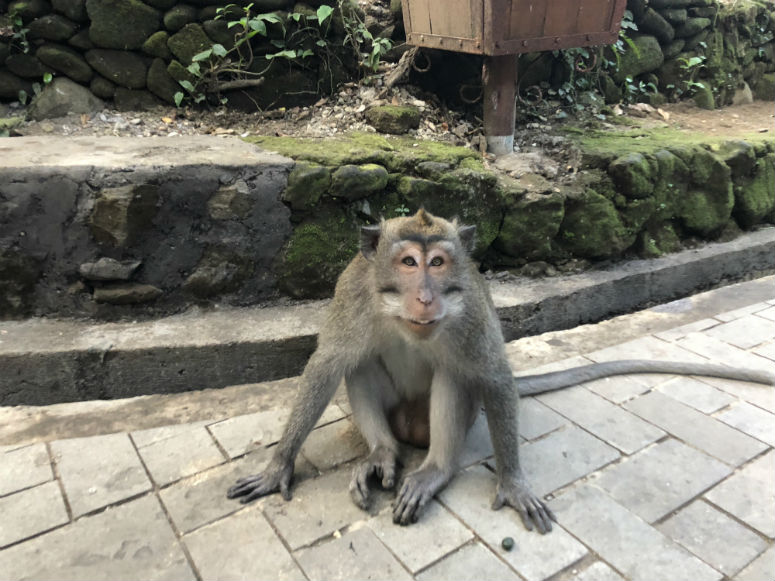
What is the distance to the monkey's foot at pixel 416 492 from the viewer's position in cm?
242

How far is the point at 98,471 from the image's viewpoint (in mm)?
2664

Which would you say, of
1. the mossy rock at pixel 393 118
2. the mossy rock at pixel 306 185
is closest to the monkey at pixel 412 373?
the mossy rock at pixel 306 185

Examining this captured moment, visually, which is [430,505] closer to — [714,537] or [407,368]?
[407,368]

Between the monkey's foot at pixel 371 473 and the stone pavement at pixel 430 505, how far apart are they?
0.06m

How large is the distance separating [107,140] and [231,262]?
131 cm

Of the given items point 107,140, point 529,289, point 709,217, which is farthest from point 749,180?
point 107,140

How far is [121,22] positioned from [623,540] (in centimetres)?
475

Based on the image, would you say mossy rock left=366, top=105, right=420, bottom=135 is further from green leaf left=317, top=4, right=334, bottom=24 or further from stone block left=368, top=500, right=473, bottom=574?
stone block left=368, top=500, right=473, bottom=574

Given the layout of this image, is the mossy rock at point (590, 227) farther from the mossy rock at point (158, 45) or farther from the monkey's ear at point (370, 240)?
the mossy rock at point (158, 45)

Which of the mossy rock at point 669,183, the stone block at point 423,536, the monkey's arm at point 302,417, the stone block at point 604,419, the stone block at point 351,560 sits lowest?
the stone block at point 604,419

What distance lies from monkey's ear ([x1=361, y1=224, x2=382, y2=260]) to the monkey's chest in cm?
41

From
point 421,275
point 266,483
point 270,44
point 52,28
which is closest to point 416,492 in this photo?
point 266,483

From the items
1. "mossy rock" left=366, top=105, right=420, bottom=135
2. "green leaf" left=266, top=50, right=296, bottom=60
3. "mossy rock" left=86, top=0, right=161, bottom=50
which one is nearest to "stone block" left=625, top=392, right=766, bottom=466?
"mossy rock" left=366, top=105, right=420, bottom=135

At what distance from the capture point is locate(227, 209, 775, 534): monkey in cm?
230
